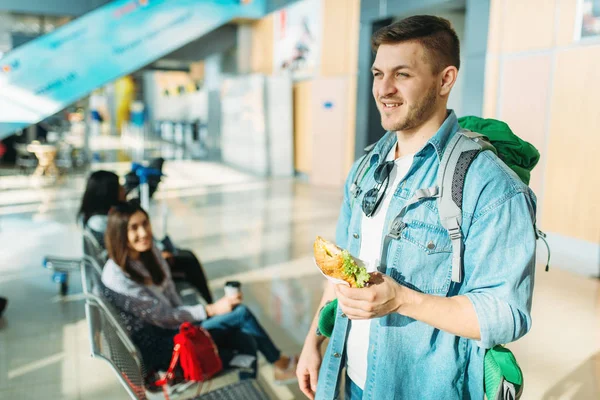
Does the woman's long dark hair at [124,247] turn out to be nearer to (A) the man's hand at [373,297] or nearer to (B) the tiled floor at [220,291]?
(B) the tiled floor at [220,291]

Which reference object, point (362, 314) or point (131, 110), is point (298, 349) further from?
point (131, 110)

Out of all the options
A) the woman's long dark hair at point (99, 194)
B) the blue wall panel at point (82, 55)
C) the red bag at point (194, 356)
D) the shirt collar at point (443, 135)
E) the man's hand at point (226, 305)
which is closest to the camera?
the shirt collar at point (443, 135)

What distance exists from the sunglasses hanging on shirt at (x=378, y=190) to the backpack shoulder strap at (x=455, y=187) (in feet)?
0.71

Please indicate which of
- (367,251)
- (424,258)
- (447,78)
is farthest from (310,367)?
(447,78)

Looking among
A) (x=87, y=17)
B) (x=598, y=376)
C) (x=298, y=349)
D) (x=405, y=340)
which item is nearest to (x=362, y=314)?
(x=405, y=340)

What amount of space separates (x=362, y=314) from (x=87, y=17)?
32.5 feet

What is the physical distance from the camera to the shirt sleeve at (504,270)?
111cm

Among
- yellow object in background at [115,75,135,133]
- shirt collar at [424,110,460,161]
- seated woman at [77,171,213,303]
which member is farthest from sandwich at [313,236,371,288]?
yellow object in background at [115,75,135,133]

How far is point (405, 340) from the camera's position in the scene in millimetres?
1382

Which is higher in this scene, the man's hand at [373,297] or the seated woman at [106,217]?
the man's hand at [373,297]

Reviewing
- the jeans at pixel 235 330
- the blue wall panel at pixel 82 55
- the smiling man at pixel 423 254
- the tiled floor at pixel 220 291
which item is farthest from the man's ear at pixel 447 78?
the blue wall panel at pixel 82 55

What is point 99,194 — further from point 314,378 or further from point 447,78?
point 447,78

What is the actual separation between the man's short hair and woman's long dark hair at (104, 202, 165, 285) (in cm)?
246

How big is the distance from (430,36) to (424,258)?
1.92 feet
